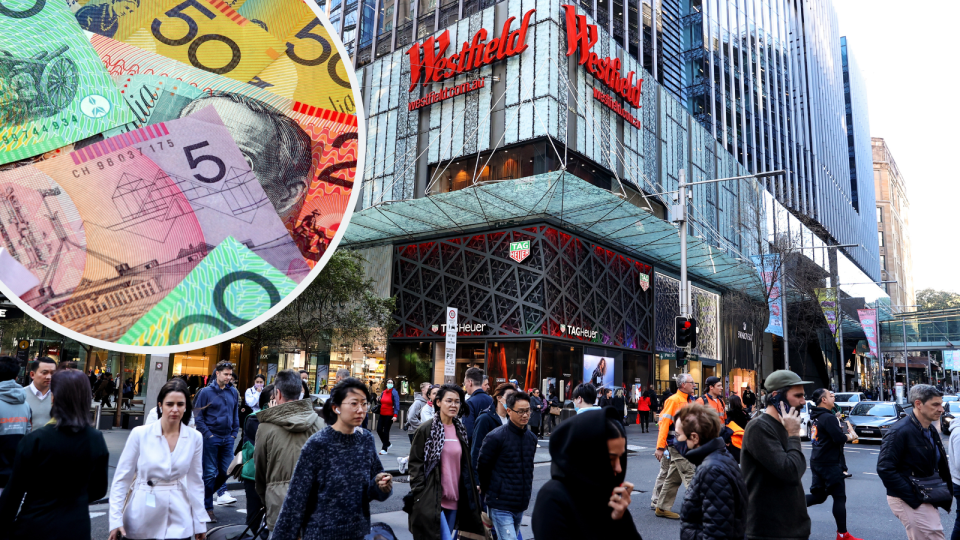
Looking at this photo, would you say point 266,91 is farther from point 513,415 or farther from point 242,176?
point 513,415

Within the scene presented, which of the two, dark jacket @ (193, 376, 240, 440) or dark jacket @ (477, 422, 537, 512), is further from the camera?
dark jacket @ (193, 376, 240, 440)

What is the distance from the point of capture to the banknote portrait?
845cm

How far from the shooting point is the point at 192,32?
8.38 metres

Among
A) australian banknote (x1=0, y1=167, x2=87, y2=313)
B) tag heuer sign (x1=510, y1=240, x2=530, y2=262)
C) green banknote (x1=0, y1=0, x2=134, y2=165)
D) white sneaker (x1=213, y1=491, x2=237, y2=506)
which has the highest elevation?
tag heuer sign (x1=510, y1=240, x2=530, y2=262)

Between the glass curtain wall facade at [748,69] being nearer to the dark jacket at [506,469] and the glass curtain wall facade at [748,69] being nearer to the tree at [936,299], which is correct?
the tree at [936,299]

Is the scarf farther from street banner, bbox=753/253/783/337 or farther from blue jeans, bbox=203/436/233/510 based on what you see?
street banner, bbox=753/253/783/337

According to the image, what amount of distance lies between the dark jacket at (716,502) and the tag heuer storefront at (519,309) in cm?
2196

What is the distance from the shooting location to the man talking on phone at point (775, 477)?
4.38m

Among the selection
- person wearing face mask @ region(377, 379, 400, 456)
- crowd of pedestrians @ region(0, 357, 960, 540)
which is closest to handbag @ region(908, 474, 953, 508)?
crowd of pedestrians @ region(0, 357, 960, 540)

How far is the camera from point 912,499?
5750 millimetres

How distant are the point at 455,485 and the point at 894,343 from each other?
66.2 metres

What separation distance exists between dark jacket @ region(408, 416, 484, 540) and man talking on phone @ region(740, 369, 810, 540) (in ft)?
6.71

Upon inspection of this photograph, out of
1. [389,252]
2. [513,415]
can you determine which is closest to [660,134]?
[389,252]

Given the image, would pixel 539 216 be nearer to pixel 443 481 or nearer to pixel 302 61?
pixel 302 61
